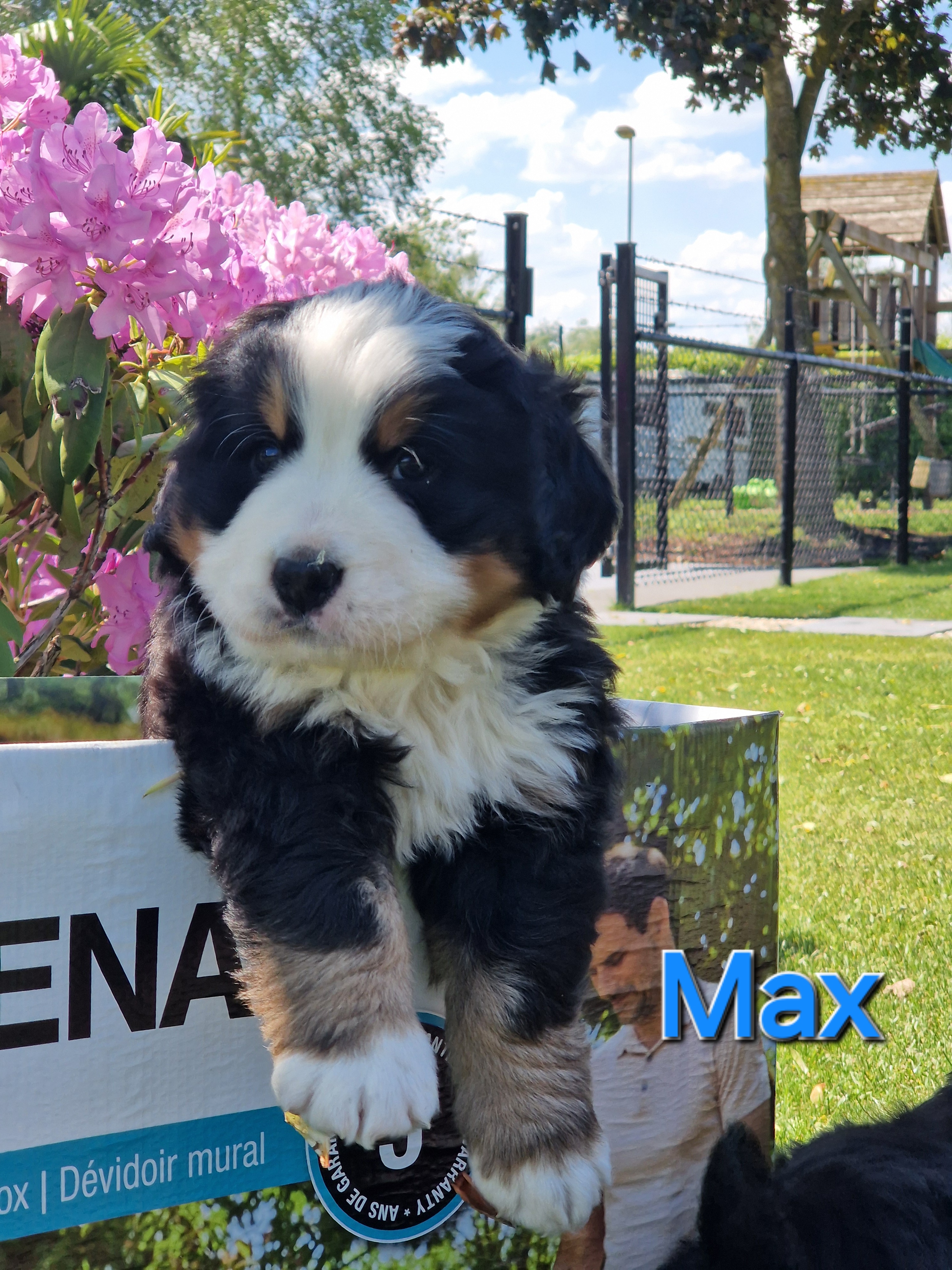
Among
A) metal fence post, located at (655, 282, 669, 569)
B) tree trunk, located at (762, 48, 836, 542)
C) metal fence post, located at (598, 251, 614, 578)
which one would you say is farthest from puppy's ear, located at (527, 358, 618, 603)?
tree trunk, located at (762, 48, 836, 542)

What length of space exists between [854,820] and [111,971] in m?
3.55

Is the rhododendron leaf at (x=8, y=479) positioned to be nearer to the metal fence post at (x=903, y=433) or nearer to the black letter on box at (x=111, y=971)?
the black letter on box at (x=111, y=971)

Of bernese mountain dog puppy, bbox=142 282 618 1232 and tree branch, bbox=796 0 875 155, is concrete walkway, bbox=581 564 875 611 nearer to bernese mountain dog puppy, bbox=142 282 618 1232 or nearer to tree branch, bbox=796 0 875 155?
tree branch, bbox=796 0 875 155

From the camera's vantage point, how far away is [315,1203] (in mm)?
1476

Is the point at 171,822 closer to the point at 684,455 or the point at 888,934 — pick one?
the point at 888,934

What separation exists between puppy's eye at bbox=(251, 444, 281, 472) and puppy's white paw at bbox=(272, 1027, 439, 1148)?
625 millimetres

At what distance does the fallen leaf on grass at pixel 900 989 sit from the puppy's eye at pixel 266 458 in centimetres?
224

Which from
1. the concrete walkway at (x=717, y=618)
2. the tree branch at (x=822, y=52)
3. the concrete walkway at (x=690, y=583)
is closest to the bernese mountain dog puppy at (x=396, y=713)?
the concrete walkway at (x=717, y=618)

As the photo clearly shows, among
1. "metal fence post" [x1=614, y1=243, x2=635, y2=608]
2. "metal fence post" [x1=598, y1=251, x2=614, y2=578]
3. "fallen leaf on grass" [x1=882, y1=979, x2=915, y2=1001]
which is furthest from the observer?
"metal fence post" [x1=598, y1=251, x2=614, y2=578]

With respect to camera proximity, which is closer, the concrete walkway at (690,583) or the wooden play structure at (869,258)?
the concrete walkway at (690,583)

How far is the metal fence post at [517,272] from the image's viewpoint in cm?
748

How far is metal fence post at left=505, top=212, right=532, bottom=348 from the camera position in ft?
24.6

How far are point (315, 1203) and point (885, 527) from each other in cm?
1548

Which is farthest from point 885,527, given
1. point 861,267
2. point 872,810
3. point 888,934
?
point 888,934
